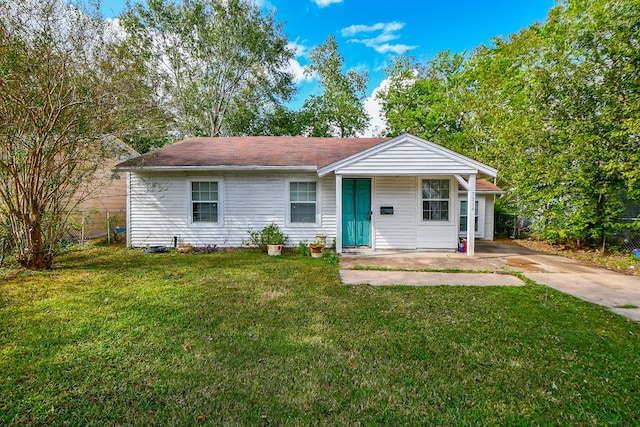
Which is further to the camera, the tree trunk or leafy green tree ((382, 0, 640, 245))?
leafy green tree ((382, 0, 640, 245))

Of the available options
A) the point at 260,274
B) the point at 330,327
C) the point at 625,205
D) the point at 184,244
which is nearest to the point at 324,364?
the point at 330,327

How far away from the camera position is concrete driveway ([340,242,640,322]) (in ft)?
16.4

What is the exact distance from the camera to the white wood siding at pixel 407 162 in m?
7.71

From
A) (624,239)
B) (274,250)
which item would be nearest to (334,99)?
(274,250)

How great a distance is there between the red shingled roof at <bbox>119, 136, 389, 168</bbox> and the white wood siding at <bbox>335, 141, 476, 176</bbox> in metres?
1.26

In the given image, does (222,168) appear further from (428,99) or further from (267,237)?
(428,99)

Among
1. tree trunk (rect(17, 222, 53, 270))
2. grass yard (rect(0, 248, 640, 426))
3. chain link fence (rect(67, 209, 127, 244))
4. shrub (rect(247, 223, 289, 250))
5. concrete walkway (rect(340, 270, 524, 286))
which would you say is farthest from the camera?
chain link fence (rect(67, 209, 127, 244))

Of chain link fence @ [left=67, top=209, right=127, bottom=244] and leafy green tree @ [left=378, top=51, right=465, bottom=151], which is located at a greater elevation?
leafy green tree @ [left=378, top=51, right=465, bottom=151]

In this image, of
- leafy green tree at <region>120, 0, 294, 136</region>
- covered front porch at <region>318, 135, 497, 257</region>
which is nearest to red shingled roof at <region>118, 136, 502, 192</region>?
covered front porch at <region>318, 135, 497, 257</region>

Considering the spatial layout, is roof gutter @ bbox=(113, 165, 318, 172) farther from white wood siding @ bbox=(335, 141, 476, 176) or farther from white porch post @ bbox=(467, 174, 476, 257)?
white porch post @ bbox=(467, 174, 476, 257)

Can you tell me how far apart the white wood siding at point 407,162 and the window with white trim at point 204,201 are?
4395mm

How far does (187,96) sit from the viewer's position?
19.2 meters

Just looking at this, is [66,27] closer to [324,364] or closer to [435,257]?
[324,364]

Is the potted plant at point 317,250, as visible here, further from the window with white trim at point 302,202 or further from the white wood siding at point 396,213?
the white wood siding at point 396,213
